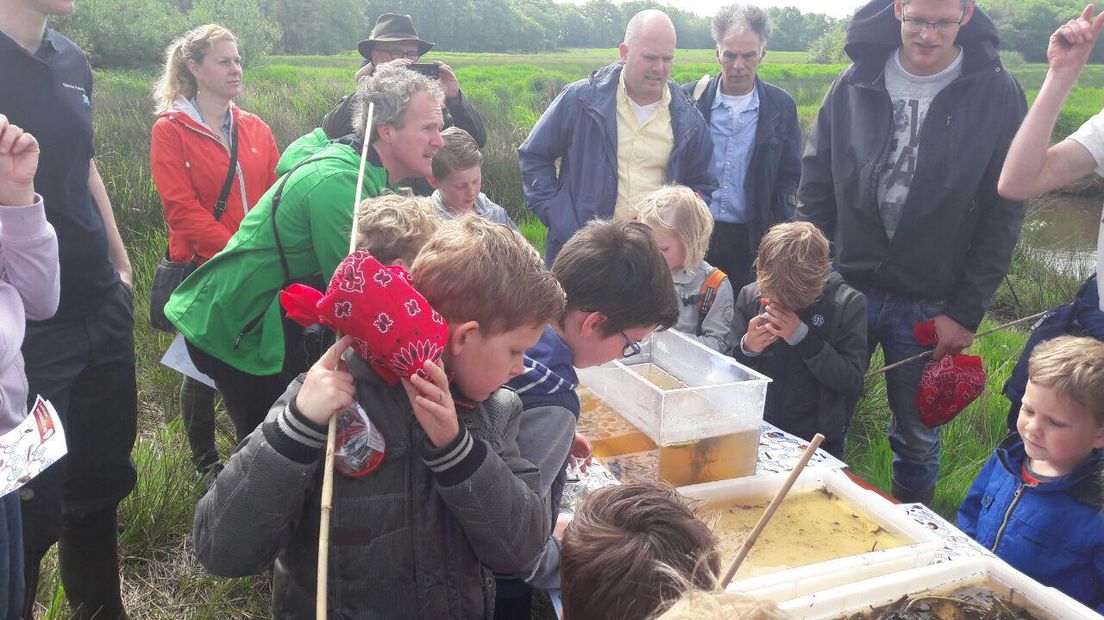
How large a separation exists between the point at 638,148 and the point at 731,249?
83 cm

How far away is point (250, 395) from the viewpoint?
257 cm

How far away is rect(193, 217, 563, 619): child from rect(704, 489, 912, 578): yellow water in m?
0.62

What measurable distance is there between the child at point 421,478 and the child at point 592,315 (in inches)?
9.2

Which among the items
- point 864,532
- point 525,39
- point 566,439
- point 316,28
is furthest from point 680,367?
point 525,39

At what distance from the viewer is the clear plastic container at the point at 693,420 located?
2053mm

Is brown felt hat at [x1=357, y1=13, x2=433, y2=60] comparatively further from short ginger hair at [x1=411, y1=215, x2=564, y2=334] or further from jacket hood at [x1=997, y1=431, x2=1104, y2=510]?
jacket hood at [x1=997, y1=431, x2=1104, y2=510]

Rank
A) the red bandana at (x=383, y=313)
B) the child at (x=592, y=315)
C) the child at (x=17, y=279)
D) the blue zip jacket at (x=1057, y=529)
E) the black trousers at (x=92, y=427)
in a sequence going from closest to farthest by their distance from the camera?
1. the red bandana at (x=383, y=313)
2. the child at (x=17, y=279)
3. the child at (x=592, y=315)
4. the blue zip jacket at (x=1057, y=529)
5. the black trousers at (x=92, y=427)

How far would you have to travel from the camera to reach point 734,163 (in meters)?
4.21

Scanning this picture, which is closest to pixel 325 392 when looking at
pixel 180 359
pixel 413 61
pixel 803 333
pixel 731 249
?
pixel 180 359

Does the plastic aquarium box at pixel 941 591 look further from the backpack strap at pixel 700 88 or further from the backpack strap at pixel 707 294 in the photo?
the backpack strap at pixel 700 88

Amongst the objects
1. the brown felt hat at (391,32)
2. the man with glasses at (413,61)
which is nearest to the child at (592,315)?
the man with glasses at (413,61)

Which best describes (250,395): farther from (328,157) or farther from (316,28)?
(316,28)

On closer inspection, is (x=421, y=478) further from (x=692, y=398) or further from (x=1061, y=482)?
(x=1061, y=482)

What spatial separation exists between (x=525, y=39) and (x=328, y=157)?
41.0 meters
